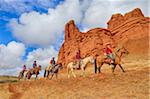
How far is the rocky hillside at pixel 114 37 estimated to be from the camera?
121 m

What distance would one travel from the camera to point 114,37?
131750 mm

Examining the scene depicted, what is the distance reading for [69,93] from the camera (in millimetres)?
26812

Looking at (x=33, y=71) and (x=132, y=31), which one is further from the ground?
(x=132, y=31)

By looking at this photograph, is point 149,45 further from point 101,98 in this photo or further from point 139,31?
point 101,98

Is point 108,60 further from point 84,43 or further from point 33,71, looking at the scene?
point 84,43

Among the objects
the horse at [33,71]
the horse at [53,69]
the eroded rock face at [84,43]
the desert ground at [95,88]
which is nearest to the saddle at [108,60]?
the desert ground at [95,88]

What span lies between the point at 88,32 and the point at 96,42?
7.20 metres

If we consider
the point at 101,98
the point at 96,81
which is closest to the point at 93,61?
the point at 96,81

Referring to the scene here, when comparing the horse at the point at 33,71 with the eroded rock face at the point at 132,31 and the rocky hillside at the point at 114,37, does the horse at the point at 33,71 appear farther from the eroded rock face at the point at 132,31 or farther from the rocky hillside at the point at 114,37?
the rocky hillside at the point at 114,37

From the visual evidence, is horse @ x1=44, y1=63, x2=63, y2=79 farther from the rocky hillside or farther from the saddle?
the rocky hillside

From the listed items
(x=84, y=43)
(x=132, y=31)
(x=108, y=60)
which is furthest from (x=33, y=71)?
(x=84, y=43)

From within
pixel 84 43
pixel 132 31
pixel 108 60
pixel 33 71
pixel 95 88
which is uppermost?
pixel 132 31

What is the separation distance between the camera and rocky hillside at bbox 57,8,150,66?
397 ft

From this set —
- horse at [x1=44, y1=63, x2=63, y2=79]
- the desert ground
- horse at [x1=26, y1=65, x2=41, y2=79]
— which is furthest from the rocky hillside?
the desert ground
